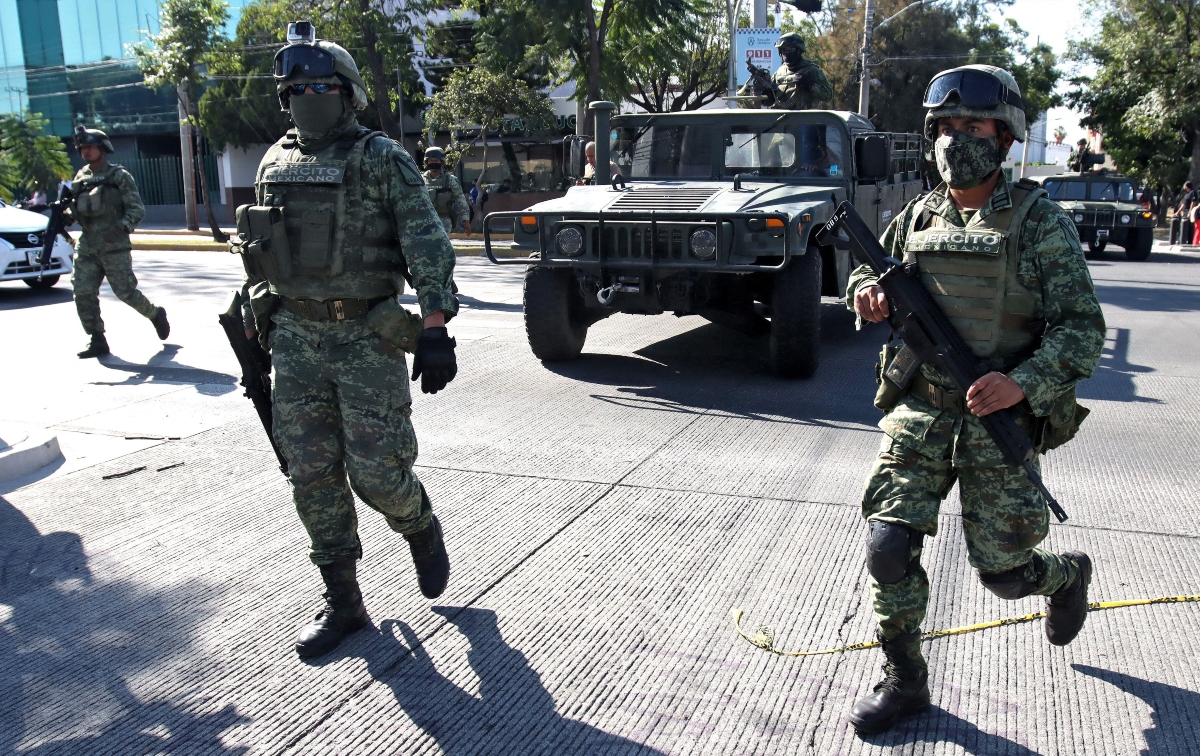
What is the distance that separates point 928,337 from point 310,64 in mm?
1984

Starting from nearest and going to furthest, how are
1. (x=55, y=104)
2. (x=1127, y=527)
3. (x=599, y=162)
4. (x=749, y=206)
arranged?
(x=1127, y=527) < (x=749, y=206) < (x=599, y=162) < (x=55, y=104)

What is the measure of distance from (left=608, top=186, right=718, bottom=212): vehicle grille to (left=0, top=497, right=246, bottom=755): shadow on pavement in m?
4.12

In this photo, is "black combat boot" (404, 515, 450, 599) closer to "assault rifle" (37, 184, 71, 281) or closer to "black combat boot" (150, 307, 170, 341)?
"black combat boot" (150, 307, 170, 341)

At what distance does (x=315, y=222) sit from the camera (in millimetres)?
3133

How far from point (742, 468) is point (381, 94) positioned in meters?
17.1

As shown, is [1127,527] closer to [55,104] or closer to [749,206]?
[749,206]

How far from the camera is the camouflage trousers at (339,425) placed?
3111mm

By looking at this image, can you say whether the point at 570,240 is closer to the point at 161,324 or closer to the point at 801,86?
the point at 801,86

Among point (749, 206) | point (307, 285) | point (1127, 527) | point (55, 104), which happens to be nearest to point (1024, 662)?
point (1127, 527)

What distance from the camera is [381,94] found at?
20141 mm

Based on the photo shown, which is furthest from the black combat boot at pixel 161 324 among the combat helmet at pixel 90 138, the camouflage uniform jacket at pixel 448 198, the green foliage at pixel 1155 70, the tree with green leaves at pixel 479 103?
the green foliage at pixel 1155 70

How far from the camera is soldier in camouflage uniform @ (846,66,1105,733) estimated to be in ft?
8.36

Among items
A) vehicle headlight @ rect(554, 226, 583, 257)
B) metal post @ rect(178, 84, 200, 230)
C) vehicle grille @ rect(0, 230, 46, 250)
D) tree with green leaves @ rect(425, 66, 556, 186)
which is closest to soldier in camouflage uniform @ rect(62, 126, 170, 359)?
vehicle headlight @ rect(554, 226, 583, 257)

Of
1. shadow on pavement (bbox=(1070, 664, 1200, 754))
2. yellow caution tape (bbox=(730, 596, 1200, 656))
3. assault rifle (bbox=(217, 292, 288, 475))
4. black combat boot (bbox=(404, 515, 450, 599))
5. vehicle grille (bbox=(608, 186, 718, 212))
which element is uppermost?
vehicle grille (bbox=(608, 186, 718, 212))
